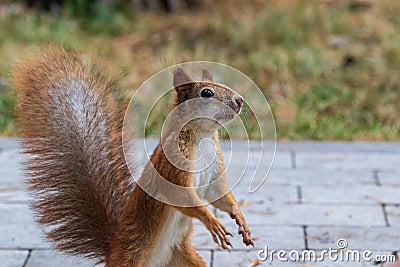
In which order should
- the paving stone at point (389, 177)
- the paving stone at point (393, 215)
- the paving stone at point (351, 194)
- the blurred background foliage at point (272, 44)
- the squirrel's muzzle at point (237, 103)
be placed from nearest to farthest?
the squirrel's muzzle at point (237, 103), the paving stone at point (393, 215), the paving stone at point (351, 194), the paving stone at point (389, 177), the blurred background foliage at point (272, 44)

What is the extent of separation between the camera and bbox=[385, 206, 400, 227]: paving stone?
3.84 m

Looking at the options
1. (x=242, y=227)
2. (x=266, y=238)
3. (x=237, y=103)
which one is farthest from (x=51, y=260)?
(x=237, y=103)

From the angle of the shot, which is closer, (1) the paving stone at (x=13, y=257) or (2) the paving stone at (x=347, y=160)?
(1) the paving stone at (x=13, y=257)

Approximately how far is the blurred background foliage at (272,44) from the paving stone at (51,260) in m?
1.61

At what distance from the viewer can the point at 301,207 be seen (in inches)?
158

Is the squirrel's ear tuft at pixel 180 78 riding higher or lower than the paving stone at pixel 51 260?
higher

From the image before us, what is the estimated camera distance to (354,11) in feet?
23.2

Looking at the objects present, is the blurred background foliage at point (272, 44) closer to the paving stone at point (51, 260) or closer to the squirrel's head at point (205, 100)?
the paving stone at point (51, 260)

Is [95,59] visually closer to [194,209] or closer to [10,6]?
[194,209]

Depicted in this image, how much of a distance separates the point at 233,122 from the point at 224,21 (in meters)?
4.30

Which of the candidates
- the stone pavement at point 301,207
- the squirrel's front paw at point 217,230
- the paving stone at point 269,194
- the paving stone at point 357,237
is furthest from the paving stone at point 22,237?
the squirrel's front paw at point 217,230

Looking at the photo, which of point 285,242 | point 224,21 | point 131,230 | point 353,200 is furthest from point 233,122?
point 224,21

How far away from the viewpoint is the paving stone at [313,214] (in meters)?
3.84

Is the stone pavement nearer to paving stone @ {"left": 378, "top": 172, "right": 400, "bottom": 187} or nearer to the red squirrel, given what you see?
paving stone @ {"left": 378, "top": 172, "right": 400, "bottom": 187}
